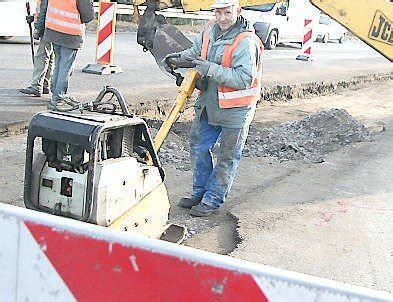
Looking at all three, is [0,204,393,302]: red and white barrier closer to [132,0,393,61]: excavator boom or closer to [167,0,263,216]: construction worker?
[167,0,263,216]: construction worker

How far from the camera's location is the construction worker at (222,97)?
213 inches

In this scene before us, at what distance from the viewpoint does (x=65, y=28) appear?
8.72 meters

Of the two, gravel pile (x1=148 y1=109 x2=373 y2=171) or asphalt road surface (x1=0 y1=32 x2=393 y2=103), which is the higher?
gravel pile (x1=148 y1=109 x2=373 y2=171)

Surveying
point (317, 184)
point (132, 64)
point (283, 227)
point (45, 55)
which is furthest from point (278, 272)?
point (132, 64)

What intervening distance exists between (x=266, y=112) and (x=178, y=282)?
29.8ft

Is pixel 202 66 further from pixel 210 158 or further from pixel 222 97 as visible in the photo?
pixel 210 158

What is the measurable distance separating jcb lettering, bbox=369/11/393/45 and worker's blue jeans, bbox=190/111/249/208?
12.4 feet

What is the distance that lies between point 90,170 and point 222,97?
210 cm

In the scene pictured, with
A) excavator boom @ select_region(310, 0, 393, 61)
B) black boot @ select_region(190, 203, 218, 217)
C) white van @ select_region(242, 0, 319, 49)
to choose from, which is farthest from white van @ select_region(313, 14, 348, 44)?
black boot @ select_region(190, 203, 218, 217)

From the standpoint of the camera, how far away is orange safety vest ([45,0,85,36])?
872cm

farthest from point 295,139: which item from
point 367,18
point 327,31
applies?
point 327,31

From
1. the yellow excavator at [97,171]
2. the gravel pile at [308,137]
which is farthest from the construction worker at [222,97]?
the gravel pile at [308,137]

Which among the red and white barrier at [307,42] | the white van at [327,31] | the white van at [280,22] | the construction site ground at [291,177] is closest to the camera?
the construction site ground at [291,177]

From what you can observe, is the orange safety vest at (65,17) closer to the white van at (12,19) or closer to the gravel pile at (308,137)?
the gravel pile at (308,137)
